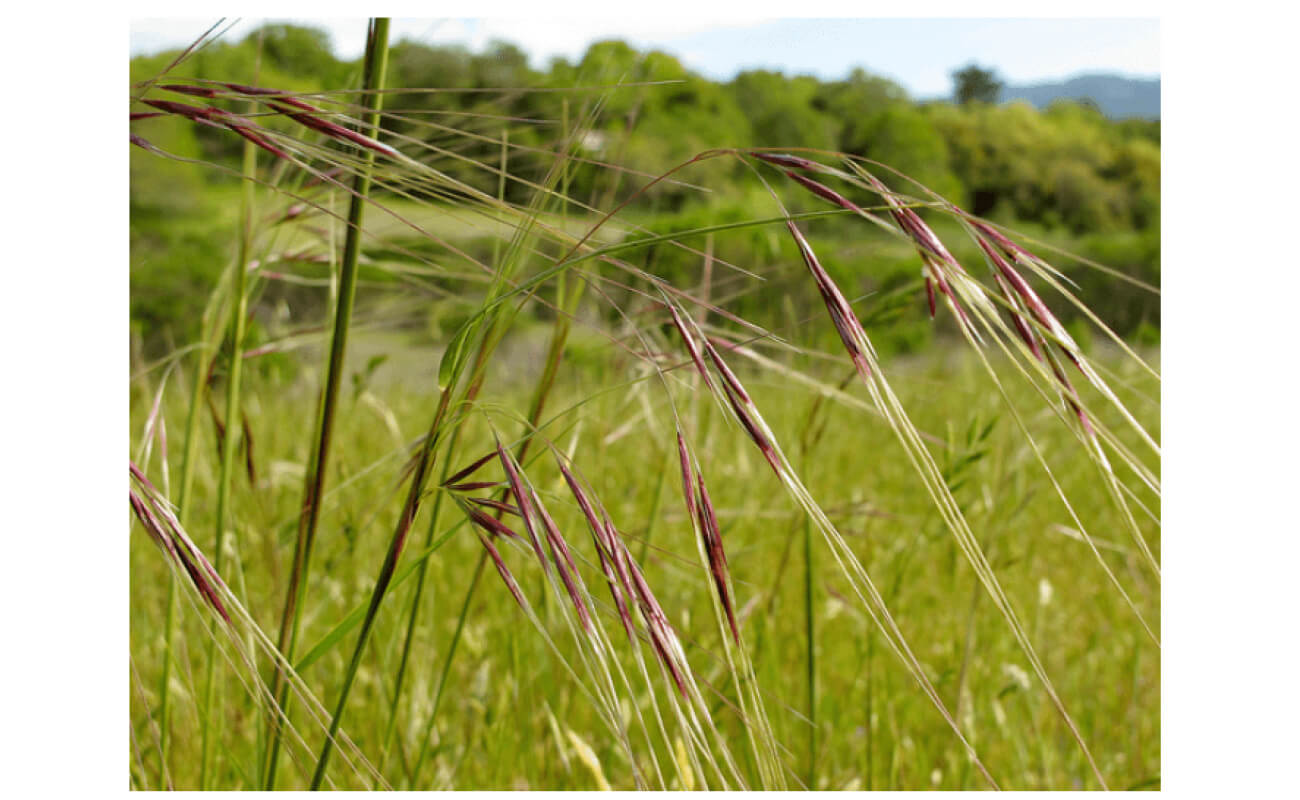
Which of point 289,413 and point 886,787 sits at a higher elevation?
point 289,413

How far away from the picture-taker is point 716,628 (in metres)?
0.90

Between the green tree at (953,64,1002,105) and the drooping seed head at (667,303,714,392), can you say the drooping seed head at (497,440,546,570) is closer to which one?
the drooping seed head at (667,303,714,392)

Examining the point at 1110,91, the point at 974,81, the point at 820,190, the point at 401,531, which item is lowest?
the point at 401,531

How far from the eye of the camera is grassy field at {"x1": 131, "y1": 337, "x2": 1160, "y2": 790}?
651mm

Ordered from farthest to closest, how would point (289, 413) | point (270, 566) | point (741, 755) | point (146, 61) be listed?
point (289, 413)
point (146, 61)
point (741, 755)
point (270, 566)

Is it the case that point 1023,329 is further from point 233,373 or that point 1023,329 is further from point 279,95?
point 233,373

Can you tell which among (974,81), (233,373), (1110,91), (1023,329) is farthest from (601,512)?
(974,81)

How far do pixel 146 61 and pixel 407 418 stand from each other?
0.75 m

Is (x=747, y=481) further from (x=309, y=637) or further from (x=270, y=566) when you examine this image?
(x=270, y=566)

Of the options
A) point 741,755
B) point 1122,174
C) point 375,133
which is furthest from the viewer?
point 1122,174

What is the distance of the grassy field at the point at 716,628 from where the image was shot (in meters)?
0.65

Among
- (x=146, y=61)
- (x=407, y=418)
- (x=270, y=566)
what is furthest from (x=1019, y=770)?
(x=146, y=61)

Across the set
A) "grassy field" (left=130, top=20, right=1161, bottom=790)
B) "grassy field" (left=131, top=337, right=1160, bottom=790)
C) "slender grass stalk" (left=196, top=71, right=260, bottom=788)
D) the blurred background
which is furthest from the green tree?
"slender grass stalk" (left=196, top=71, right=260, bottom=788)

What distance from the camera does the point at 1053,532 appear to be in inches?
55.5
